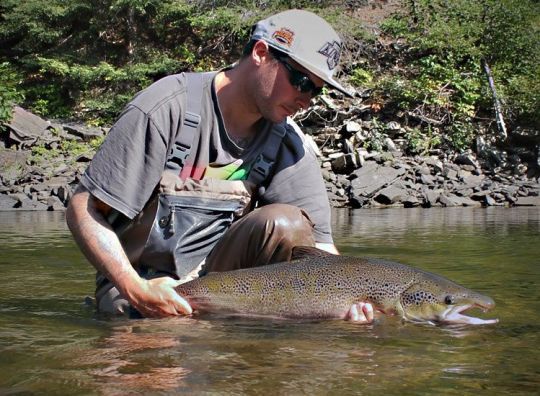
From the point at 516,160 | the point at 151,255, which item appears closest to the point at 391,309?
the point at 151,255

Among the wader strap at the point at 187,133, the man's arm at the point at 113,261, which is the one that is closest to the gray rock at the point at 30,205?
the wader strap at the point at 187,133

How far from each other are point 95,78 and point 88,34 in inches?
134

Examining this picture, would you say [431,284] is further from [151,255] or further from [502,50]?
[502,50]

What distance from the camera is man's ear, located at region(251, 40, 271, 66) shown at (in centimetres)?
400

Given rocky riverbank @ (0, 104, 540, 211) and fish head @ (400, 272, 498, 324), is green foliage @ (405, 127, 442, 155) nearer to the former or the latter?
rocky riverbank @ (0, 104, 540, 211)

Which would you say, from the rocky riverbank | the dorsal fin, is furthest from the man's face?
the rocky riverbank

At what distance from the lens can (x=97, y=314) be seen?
4.27 metres

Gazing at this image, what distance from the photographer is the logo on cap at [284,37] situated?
3963 mm

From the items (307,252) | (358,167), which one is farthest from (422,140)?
(307,252)

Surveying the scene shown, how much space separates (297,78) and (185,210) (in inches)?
36.3

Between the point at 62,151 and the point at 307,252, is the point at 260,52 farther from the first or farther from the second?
the point at 62,151

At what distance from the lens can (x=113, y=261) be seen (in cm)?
364

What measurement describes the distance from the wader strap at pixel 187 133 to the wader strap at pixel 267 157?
0.43m

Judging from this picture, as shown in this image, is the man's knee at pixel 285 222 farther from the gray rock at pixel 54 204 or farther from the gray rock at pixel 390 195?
the gray rock at pixel 54 204
